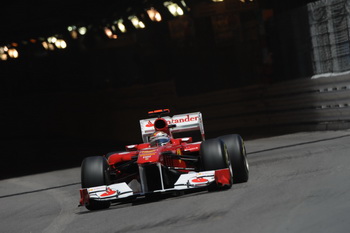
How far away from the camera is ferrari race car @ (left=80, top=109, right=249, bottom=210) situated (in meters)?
9.95

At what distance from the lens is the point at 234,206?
859cm

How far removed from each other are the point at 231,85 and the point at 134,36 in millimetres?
5029

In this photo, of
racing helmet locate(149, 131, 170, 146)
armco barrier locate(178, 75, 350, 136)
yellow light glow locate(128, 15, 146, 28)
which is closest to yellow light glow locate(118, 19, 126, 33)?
yellow light glow locate(128, 15, 146, 28)

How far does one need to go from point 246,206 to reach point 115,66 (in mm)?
26759

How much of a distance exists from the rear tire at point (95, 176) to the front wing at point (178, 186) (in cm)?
14

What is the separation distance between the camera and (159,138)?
11242 mm

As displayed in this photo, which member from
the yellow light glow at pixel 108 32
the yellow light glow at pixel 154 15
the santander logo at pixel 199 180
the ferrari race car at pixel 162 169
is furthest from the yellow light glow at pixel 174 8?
the santander logo at pixel 199 180

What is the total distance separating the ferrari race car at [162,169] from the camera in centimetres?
995

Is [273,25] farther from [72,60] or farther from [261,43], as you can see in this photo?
[72,60]

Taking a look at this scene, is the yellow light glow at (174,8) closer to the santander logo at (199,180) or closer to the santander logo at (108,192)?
the santander logo at (108,192)

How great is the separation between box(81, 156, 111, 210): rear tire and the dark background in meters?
9.83

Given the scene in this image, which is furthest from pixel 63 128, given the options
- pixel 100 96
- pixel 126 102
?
pixel 126 102

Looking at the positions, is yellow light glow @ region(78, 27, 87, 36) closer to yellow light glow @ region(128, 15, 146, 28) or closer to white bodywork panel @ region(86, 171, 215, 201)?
yellow light glow @ region(128, 15, 146, 28)

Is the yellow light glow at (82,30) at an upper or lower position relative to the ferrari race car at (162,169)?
upper
